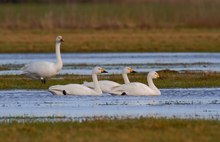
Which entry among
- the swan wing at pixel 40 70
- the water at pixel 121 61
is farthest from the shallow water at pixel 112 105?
the water at pixel 121 61

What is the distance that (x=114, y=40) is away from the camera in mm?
39469

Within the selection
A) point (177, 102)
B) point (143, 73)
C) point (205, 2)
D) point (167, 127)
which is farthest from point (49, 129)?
point (205, 2)

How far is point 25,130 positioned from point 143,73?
12.1m

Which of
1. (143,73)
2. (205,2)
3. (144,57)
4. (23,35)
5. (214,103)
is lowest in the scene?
(214,103)

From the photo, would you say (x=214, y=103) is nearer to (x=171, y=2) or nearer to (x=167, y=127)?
(x=167, y=127)

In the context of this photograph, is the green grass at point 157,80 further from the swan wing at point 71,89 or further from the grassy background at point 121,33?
the grassy background at point 121,33

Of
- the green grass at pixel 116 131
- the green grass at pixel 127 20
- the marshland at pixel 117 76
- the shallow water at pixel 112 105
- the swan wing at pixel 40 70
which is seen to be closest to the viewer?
the green grass at pixel 116 131

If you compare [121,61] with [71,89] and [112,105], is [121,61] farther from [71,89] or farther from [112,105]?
[112,105]

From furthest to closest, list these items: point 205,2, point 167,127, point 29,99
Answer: point 205,2 → point 29,99 → point 167,127

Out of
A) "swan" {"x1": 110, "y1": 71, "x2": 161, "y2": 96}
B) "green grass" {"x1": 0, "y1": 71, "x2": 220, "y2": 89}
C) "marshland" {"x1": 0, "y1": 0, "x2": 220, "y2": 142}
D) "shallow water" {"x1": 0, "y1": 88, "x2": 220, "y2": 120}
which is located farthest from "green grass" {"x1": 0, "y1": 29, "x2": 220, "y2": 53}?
"swan" {"x1": 110, "y1": 71, "x2": 161, "y2": 96}

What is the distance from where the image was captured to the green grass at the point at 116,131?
1140cm

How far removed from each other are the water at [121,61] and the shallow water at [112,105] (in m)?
6.55

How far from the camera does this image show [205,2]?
6116 centimetres

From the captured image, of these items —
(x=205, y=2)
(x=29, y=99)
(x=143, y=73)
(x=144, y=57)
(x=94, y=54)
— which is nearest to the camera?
(x=29, y=99)
